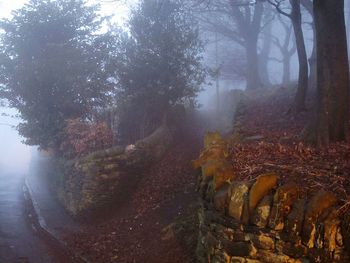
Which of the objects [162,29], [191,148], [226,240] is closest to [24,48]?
[162,29]

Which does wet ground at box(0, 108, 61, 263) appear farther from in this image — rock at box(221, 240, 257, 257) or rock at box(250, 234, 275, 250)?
rock at box(250, 234, 275, 250)

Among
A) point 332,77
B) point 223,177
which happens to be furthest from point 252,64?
point 223,177

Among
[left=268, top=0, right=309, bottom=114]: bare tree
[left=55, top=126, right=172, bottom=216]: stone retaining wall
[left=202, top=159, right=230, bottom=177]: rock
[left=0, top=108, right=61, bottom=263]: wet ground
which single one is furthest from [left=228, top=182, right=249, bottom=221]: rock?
[left=55, top=126, right=172, bottom=216]: stone retaining wall

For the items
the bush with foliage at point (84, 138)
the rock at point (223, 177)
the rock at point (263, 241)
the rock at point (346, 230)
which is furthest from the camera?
the bush with foliage at point (84, 138)

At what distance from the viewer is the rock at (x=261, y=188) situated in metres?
5.19

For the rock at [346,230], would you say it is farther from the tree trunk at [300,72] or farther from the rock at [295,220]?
the tree trunk at [300,72]

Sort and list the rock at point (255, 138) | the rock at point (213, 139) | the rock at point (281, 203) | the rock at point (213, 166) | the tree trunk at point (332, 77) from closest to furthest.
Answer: the rock at point (281, 203), the rock at point (213, 166), the tree trunk at point (332, 77), the rock at point (213, 139), the rock at point (255, 138)

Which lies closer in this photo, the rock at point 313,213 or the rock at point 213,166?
the rock at point 313,213

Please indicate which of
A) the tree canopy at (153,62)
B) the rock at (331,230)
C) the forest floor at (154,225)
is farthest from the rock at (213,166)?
the tree canopy at (153,62)

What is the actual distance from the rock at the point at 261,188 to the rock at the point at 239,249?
1.58 feet

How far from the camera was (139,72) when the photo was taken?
16516 mm

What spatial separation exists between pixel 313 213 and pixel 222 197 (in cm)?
142

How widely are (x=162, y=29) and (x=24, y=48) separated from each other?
594 cm

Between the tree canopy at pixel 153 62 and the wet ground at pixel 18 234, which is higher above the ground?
the tree canopy at pixel 153 62
